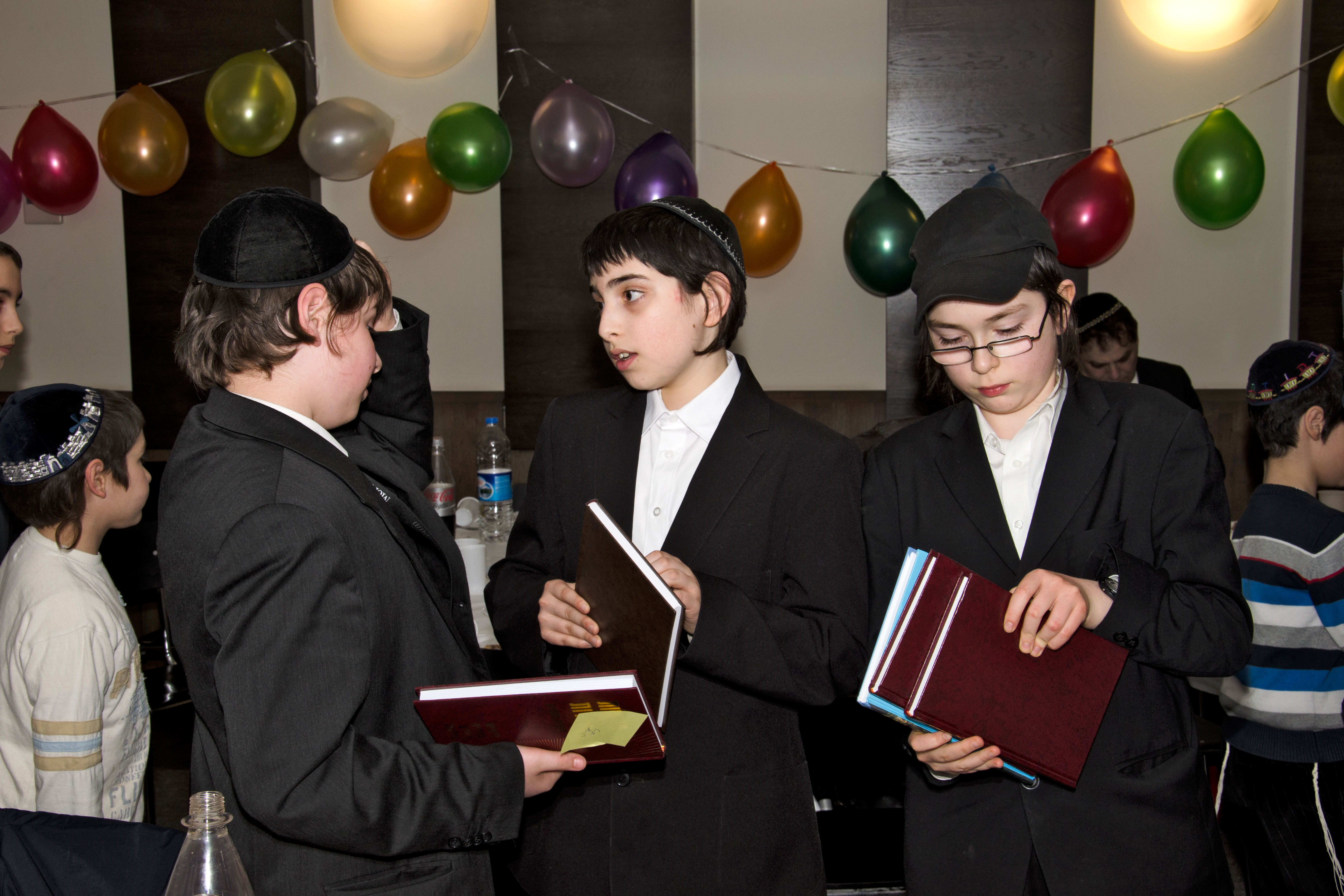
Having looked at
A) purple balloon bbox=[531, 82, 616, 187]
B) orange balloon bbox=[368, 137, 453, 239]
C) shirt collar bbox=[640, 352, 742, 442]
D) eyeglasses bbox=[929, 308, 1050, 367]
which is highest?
purple balloon bbox=[531, 82, 616, 187]

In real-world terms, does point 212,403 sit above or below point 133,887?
above

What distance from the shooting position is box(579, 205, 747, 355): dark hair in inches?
54.6

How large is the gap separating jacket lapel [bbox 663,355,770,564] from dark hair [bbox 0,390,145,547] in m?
1.31

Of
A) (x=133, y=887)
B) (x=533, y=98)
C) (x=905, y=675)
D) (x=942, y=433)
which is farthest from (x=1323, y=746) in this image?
(x=533, y=98)

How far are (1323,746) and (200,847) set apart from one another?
209 cm

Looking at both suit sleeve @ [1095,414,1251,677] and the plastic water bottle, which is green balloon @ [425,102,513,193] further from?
suit sleeve @ [1095,414,1251,677]

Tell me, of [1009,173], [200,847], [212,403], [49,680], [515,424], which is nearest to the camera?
[200,847]

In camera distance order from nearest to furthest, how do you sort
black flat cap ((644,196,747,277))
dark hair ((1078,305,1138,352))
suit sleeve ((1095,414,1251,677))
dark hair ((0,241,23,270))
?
suit sleeve ((1095,414,1251,677)), black flat cap ((644,196,747,277)), dark hair ((0,241,23,270)), dark hair ((1078,305,1138,352))

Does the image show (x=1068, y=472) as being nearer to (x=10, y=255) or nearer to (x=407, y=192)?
(x=10, y=255)

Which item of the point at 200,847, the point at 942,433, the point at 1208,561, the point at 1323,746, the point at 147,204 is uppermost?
the point at 147,204

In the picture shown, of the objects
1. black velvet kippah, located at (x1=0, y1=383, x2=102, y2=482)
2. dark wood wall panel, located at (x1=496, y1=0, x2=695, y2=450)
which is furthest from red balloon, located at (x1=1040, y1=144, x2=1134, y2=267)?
black velvet kippah, located at (x1=0, y1=383, x2=102, y2=482)

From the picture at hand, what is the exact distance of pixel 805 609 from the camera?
132 cm

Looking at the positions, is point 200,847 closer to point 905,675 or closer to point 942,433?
point 905,675

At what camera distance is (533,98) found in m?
4.41
